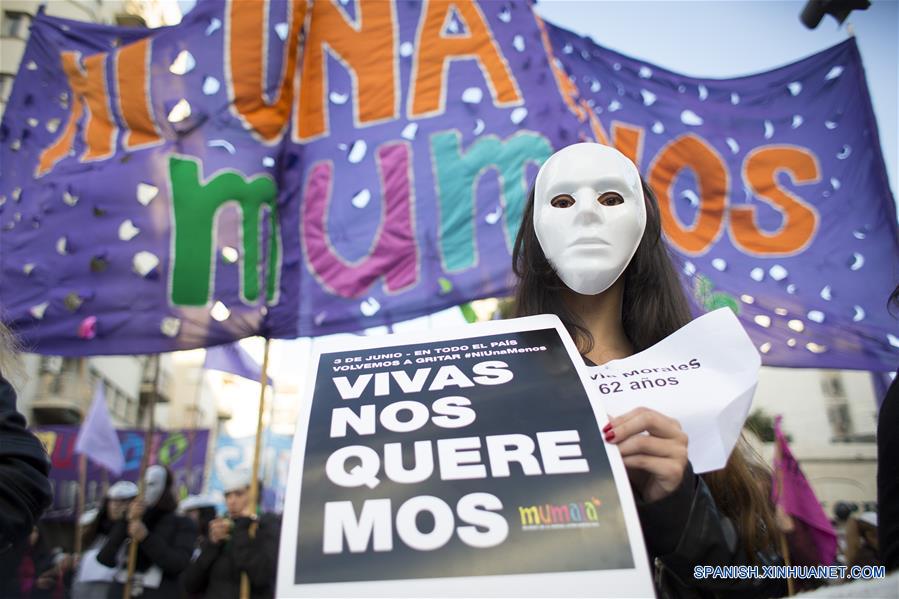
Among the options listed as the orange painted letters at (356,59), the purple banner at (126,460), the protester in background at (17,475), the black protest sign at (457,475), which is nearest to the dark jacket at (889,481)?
the black protest sign at (457,475)

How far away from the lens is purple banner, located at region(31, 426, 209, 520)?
34.1 feet

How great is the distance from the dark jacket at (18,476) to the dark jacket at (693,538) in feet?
4.42

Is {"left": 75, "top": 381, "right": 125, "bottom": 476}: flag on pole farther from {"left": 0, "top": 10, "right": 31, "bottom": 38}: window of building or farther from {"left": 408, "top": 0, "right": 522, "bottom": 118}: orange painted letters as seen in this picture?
{"left": 0, "top": 10, "right": 31, "bottom": 38}: window of building

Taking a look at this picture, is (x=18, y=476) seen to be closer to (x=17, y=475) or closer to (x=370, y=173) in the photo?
(x=17, y=475)

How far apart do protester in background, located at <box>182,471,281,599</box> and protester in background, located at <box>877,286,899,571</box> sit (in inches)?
134

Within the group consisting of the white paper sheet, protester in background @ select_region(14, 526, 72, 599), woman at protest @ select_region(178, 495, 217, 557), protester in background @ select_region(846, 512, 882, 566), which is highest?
the white paper sheet

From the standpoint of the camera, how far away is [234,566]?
3.71m

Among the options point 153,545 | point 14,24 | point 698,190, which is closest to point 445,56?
point 698,190

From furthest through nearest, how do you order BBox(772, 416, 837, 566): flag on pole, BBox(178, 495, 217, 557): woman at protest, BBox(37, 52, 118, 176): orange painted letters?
BBox(178, 495, 217, 557): woman at protest → BBox(37, 52, 118, 176): orange painted letters → BBox(772, 416, 837, 566): flag on pole

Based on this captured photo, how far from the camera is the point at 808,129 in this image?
14.9ft

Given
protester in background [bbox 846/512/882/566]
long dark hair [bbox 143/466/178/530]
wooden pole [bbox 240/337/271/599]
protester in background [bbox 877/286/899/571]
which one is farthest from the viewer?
long dark hair [bbox 143/466/178/530]

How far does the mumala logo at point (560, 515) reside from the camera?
2.60 ft

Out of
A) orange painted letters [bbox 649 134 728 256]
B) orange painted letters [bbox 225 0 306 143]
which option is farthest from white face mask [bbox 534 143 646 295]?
orange painted letters [bbox 225 0 306 143]

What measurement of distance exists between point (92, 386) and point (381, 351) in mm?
24735
